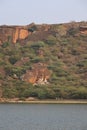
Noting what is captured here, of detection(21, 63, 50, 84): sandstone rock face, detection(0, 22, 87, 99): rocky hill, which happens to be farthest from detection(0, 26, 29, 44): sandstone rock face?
detection(21, 63, 50, 84): sandstone rock face

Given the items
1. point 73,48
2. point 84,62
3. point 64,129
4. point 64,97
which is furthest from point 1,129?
point 73,48

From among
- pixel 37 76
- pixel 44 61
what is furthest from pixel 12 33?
pixel 37 76

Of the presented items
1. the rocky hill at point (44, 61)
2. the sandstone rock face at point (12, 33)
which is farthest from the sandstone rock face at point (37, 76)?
the sandstone rock face at point (12, 33)

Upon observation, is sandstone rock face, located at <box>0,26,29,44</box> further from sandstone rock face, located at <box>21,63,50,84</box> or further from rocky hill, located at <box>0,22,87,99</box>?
sandstone rock face, located at <box>21,63,50,84</box>

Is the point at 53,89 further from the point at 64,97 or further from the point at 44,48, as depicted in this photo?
the point at 44,48

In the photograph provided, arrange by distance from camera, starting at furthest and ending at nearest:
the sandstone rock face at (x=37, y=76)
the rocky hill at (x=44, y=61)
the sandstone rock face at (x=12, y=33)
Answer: the sandstone rock face at (x=12, y=33), the sandstone rock face at (x=37, y=76), the rocky hill at (x=44, y=61)

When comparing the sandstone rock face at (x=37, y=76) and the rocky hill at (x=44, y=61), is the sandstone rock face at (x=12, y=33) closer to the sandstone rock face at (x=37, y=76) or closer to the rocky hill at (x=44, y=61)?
the rocky hill at (x=44, y=61)

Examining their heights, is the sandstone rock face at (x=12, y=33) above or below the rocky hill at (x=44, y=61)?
above
